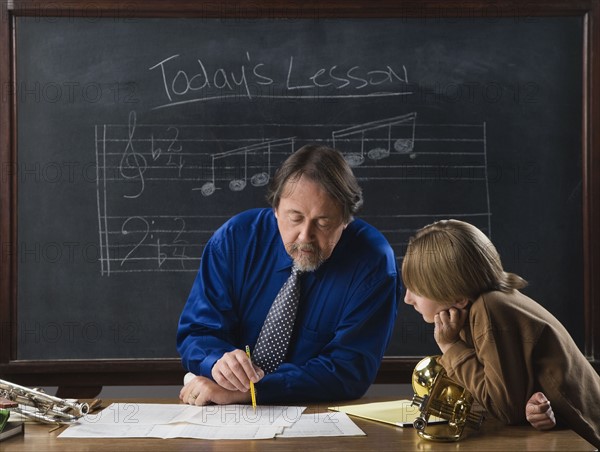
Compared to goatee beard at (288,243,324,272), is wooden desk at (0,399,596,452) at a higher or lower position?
lower

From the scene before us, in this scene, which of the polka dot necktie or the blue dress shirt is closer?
the blue dress shirt

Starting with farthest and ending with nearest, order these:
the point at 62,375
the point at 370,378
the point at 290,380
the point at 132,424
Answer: the point at 62,375 → the point at 370,378 → the point at 290,380 → the point at 132,424

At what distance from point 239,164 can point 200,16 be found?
0.69 m

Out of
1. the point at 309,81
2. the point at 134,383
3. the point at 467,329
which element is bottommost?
the point at 134,383

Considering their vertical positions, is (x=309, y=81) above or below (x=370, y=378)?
above

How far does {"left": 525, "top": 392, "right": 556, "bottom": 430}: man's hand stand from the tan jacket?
30mm

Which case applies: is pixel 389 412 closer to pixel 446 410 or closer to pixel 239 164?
pixel 446 410

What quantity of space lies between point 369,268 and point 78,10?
6.23 feet

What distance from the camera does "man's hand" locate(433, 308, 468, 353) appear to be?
2.02 meters

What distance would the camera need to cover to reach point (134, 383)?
11.6ft

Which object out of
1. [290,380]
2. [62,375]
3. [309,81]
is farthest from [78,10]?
[290,380]

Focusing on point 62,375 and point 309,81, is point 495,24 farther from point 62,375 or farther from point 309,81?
point 62,375

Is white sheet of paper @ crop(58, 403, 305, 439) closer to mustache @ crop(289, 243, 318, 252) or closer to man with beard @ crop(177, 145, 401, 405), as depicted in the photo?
man with beard @ crop(177, 145, 401, 405)

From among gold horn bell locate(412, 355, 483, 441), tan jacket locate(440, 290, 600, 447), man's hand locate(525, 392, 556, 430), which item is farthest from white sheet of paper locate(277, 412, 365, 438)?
Answer: man's hand locate(525, 392, 556, 430)
